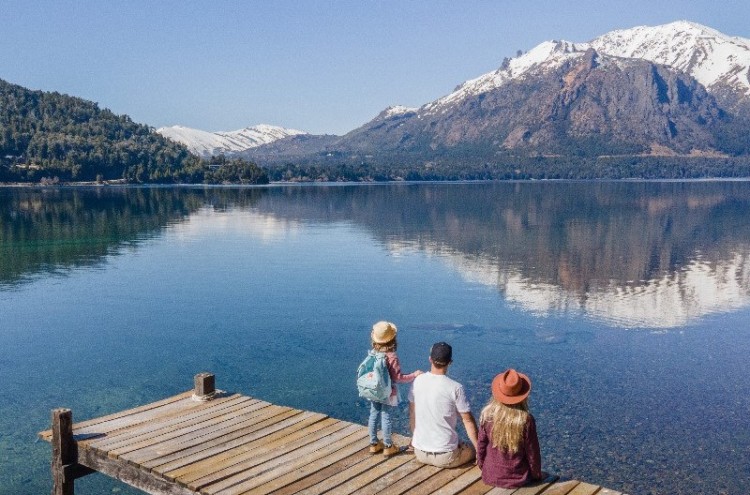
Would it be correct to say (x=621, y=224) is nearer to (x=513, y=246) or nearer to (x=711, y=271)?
(x=513, y=246)

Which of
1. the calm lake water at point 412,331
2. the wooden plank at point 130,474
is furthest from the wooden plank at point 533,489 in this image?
the calm lake water at point 412,331

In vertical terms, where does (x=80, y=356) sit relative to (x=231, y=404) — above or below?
below

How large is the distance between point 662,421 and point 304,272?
110ft

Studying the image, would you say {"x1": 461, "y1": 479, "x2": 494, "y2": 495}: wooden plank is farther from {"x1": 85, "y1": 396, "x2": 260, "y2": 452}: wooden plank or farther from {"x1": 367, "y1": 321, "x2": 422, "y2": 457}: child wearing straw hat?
{"x1": 85, "y1": 396, "x2": 260, "y2": 452}: wooden plank

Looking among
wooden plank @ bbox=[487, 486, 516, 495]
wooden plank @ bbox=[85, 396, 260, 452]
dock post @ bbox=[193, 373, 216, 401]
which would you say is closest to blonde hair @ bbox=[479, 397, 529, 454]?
wooden plank @ bbox=[487, 486, 516, 495]

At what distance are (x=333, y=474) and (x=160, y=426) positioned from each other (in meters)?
5.00

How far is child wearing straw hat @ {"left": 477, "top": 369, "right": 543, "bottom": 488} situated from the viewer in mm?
11125

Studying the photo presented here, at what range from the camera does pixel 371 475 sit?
42.6 feet

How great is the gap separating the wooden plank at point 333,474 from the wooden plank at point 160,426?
3992 mm

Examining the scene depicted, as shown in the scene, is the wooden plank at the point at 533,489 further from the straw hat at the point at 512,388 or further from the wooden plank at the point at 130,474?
the wooden plank at the point at 130,474

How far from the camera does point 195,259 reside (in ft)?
195

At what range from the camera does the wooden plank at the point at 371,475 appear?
12.4 meters

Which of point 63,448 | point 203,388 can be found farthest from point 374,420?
point 63,448

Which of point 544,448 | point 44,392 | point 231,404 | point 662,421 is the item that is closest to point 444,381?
point 231,404
